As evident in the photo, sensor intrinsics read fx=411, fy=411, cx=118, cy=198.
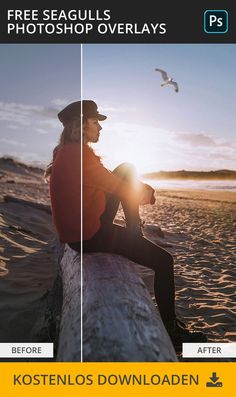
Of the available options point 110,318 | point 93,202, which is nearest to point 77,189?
point 93,202

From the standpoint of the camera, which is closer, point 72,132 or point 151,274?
point 72,132

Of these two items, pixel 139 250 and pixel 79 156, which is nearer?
pixel 79 156

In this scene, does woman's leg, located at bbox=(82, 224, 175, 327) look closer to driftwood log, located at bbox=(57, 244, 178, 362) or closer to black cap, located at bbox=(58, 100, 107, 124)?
driftwood log, located at bbox=(57, 244, 178, 362)

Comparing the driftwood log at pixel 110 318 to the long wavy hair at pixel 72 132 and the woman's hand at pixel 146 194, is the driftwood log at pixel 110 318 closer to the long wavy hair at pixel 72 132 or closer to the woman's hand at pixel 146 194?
the woman's hand at pixel 146 194

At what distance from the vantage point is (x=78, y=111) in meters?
3.34

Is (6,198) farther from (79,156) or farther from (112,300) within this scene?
(112,300)

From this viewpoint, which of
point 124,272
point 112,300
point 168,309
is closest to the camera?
point 112,300

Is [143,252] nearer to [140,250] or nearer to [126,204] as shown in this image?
[140,250]

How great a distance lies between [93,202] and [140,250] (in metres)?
0.55

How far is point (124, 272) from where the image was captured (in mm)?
3033

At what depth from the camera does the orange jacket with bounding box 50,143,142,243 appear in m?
3.14

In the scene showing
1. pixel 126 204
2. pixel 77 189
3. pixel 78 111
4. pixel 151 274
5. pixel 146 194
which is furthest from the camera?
pixel 151 274
